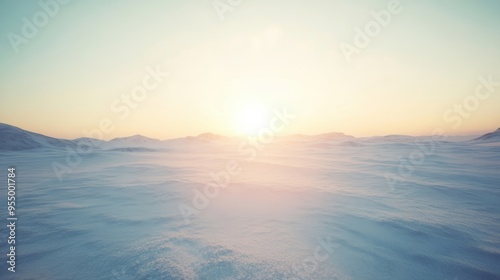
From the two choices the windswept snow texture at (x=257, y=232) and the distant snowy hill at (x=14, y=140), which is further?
the distant snowy hill at (x=14, y=140)

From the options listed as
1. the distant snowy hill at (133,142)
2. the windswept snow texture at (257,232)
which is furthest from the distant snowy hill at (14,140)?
the windswept snow texture at (257,232)

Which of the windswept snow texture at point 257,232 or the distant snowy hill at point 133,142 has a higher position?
the distant snowy hill at point 133,142

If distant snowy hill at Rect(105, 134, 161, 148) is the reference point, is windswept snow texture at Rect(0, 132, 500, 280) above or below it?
below

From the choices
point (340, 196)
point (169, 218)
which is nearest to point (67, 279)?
point (169, 218)

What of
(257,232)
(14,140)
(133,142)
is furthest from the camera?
(133,142)

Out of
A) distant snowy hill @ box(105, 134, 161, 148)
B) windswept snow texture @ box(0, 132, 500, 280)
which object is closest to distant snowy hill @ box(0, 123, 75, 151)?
distant snowy hill @ box(105, 134, 161, 148)

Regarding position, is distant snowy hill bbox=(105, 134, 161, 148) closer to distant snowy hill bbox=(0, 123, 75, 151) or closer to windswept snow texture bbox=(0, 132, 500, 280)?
distant snowy hill bbox=(0, 123, 75, 151)

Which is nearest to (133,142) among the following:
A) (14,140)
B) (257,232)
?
(14,140)

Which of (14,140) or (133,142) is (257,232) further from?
(133,142)

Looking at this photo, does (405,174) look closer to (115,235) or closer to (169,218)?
(169,218)

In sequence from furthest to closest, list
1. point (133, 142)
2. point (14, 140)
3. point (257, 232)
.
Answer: point (133, 142) < point (14, 140) < point (257, 232)

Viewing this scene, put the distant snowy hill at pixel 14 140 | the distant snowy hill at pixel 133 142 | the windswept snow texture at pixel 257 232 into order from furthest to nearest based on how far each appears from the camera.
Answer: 1. the distant snowy hill at pixel 133 142
2. the distant snowy hill at pixel 14 140
3. the windswept snow texture at pixel 257 232

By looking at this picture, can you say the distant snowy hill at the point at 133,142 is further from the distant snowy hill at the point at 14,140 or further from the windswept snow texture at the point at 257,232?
the windswept snow texture at the point at 257,232
